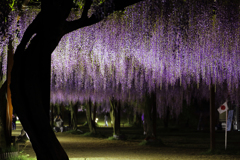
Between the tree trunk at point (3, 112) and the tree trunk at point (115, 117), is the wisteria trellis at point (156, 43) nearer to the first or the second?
the tree trunk at point (3, 112)

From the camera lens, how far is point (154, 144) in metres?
18.9

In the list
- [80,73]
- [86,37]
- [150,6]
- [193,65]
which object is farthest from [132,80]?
[150,6]

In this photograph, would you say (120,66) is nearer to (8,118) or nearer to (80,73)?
(80,73)

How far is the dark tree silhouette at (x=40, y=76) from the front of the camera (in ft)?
19.8

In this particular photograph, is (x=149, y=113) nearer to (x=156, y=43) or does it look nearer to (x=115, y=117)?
(x=115, y=117)

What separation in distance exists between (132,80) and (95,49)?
589 centimetres

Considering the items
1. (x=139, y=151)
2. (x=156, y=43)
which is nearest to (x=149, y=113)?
(x=139, y=151)

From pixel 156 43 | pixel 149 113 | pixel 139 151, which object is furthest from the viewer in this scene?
pixel 149 113

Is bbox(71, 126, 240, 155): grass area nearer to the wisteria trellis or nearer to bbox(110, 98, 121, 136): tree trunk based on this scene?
bbox(110, 98, 121, 136): tree trunk

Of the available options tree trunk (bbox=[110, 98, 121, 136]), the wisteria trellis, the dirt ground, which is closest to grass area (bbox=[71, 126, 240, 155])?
the dirt ground

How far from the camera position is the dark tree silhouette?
6.04 metres

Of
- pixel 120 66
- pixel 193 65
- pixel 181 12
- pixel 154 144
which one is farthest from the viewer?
pixel 154 144

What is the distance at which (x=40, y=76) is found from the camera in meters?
6.35

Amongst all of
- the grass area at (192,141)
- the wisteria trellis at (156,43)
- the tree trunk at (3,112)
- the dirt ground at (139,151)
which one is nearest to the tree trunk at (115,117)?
the grass area at (192,141)
